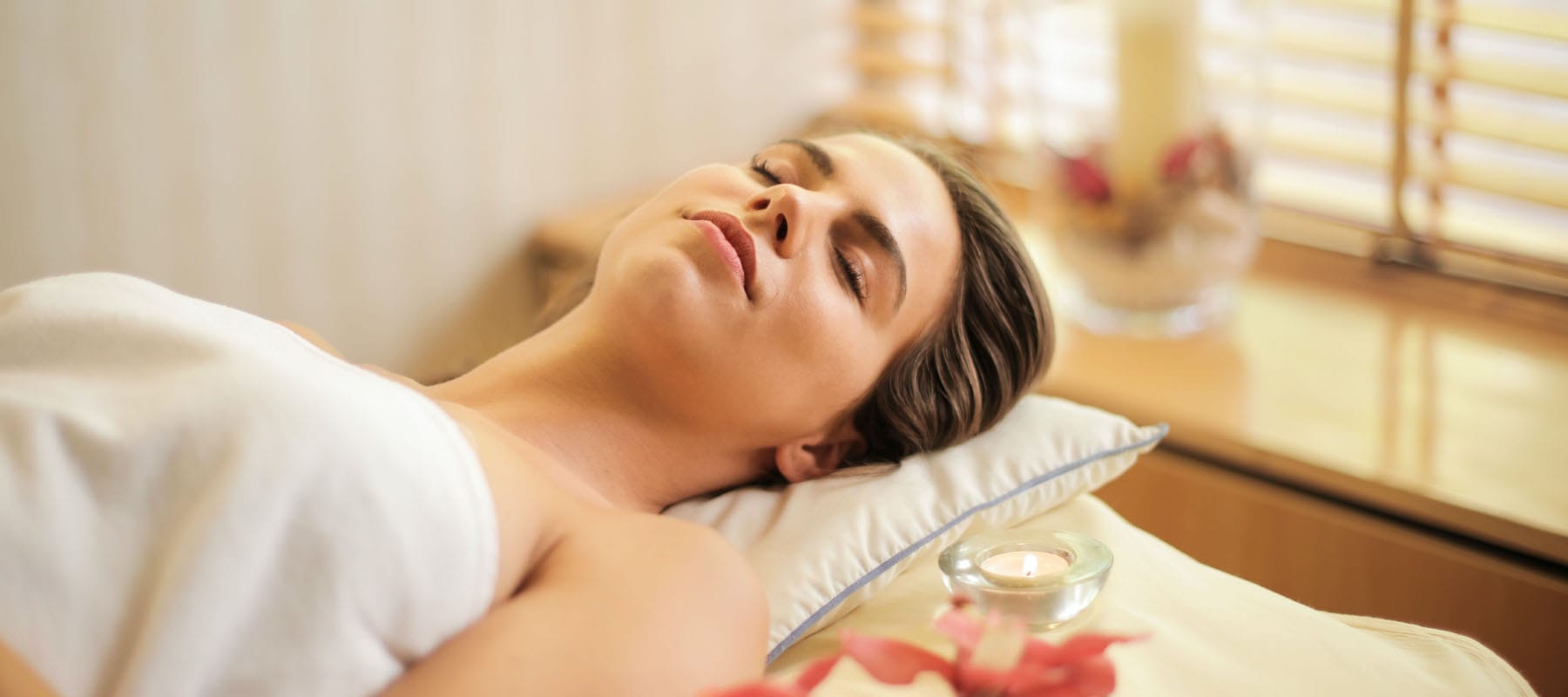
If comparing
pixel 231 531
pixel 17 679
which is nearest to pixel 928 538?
pixel 231 531

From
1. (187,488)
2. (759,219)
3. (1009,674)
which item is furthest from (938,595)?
(187,488)

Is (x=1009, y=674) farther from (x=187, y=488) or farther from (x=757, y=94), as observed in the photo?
(x=757, y=94)

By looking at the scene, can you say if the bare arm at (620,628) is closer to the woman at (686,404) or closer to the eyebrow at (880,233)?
the woman at (686,404)

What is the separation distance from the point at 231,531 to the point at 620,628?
0.27 meters

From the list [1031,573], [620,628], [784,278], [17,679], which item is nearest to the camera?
[17,679]

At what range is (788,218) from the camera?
1.23m

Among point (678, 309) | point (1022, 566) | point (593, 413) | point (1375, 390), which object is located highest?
point (678, 309)

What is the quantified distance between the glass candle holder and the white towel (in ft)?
1.27

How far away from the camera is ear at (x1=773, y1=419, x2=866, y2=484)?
1.36 m

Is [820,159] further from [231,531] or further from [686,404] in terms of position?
[231,531]

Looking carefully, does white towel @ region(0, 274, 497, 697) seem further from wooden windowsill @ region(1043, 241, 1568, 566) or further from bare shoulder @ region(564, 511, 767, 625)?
wooden windowsill @ region(1043, 241, 1568, 566)

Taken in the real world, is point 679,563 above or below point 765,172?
below

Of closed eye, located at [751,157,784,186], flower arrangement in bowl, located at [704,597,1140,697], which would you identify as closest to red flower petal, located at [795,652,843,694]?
flower arrangement in bowl, located at [704,597,1140,697]

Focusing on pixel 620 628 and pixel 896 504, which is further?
pixel 896 504
